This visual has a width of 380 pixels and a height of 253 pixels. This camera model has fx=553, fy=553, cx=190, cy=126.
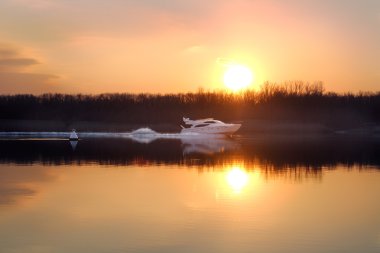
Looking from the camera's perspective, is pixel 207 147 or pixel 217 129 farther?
pixel 217 129

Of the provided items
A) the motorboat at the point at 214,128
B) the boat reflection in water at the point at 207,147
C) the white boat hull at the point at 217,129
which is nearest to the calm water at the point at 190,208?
the boat reflection in water at the point at 207,147

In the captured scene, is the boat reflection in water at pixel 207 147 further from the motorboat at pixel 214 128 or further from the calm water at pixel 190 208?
the motorboat at pixel 214 128

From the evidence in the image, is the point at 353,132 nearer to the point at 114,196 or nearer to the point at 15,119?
the point at 15,119

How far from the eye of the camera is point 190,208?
12305 mm

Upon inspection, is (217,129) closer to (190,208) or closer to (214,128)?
(214,128)

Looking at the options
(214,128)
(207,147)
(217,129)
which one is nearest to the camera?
(207,147)

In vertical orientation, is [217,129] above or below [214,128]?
below

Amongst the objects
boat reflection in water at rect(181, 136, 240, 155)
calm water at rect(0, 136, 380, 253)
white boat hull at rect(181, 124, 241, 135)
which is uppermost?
white boat hull at rect(181, 124, 241, 135)

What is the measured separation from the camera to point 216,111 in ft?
297

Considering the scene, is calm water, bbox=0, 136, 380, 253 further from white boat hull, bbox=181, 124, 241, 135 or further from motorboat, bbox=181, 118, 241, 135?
motorboat, bbox=181, 118, 241, 135

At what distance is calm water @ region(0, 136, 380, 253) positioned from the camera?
9.21 meters

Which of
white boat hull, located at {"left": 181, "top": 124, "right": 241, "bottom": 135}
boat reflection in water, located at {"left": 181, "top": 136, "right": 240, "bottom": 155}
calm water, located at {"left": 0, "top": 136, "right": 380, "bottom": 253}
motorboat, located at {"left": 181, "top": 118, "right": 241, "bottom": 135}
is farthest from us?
motorboat, located at {"left": 181, "top": 118, "right": 241, "bottom": 135}

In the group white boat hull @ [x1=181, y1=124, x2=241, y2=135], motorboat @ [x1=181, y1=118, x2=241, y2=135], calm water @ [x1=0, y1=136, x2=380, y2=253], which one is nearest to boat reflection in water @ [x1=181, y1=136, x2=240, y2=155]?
calm water @ [x1=0, y1=136, x2=380, y2=253]

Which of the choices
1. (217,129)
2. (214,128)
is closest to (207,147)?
(217,129)
